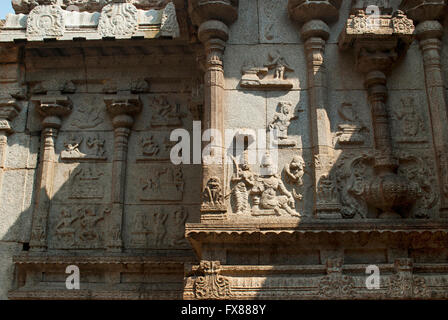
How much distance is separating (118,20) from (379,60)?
5.47m

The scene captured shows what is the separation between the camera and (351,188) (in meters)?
6.76

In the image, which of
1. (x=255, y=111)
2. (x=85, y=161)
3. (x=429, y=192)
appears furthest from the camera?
(x=85, y=161)

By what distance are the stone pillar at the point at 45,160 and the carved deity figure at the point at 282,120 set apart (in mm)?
4842

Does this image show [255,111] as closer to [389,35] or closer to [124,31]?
[389,35]

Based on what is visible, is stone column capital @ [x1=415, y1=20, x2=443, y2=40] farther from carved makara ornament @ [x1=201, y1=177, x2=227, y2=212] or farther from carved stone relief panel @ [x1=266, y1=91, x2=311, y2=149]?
carved makara ornament @ [x1=201, y1=177, x2=227, y2=212]

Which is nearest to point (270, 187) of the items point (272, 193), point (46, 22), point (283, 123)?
point (272, 193)

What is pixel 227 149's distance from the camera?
23.0 ft

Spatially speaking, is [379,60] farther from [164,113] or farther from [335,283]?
[164,113]

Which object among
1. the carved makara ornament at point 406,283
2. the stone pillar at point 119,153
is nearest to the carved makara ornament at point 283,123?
the carved makara ornament at point 406,283

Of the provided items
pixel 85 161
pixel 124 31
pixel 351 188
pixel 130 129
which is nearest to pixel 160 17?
pixel 124 31

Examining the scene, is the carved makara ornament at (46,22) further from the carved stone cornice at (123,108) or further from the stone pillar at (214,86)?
the stone pillar at (214,86)

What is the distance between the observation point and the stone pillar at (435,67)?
680cm

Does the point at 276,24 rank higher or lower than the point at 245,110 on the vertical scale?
higher
